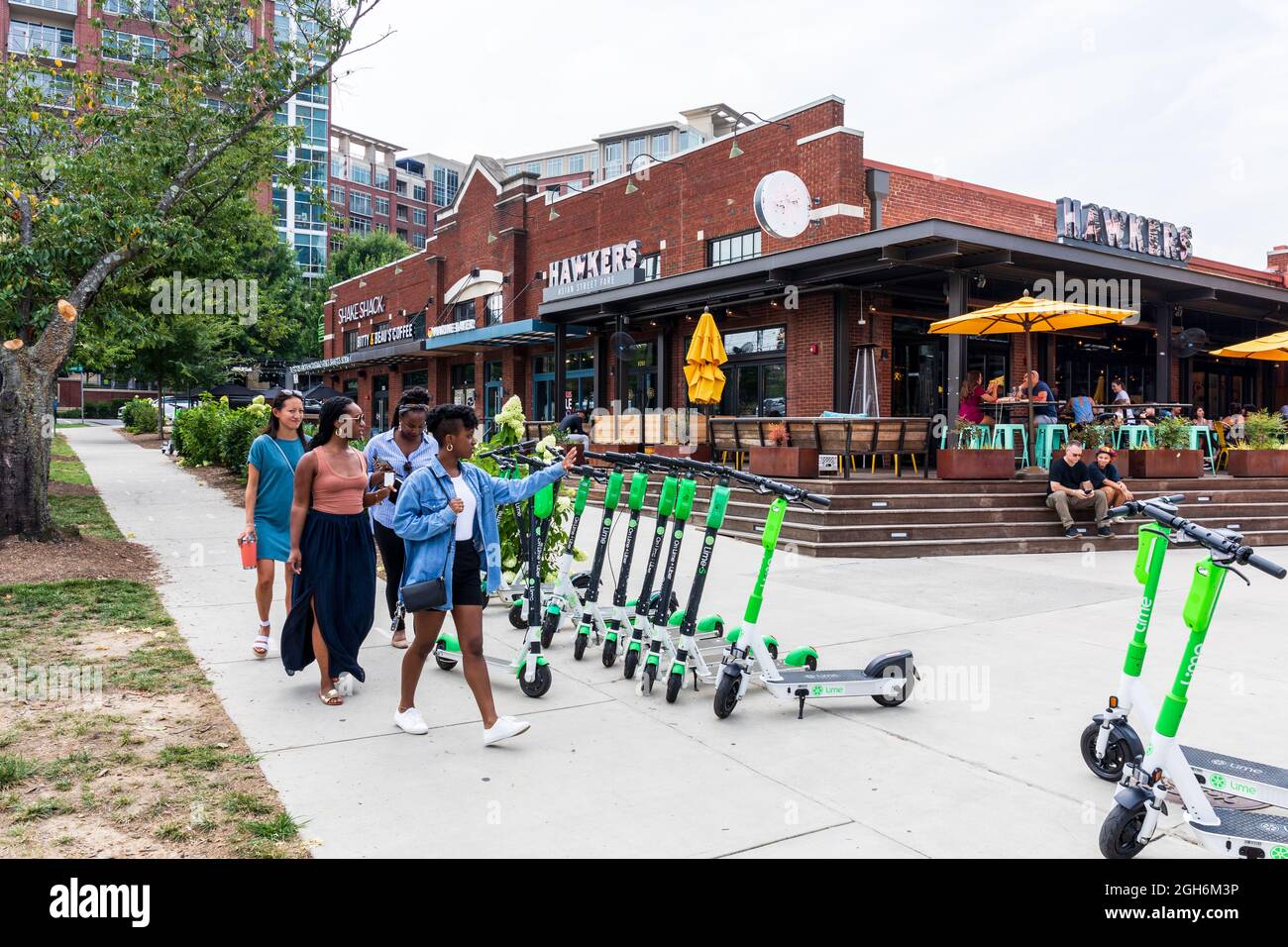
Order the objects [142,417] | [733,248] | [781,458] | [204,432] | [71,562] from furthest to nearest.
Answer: [142,417] < [204,432] < [733,248] < [781,458] < [71,562]

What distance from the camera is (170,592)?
26.7 feet

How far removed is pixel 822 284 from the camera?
16172mm

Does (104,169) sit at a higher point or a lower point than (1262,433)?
higher

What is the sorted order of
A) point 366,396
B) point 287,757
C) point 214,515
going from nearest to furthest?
1. point 287,757
2. point 214,515
3. point 366,396

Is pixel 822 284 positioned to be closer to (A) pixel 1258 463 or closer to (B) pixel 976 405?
(B) pixel 976 405

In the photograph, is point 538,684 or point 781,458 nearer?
point 538,684

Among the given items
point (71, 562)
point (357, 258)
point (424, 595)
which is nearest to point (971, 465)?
point (424, 595)

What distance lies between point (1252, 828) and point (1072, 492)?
9769 millimetres

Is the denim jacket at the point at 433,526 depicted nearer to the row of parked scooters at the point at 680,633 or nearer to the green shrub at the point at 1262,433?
the row of parked scooters at the point at 680,633

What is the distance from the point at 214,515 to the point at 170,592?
20.3 ft

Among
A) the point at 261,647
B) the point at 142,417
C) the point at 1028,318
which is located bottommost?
the point at 261,647
